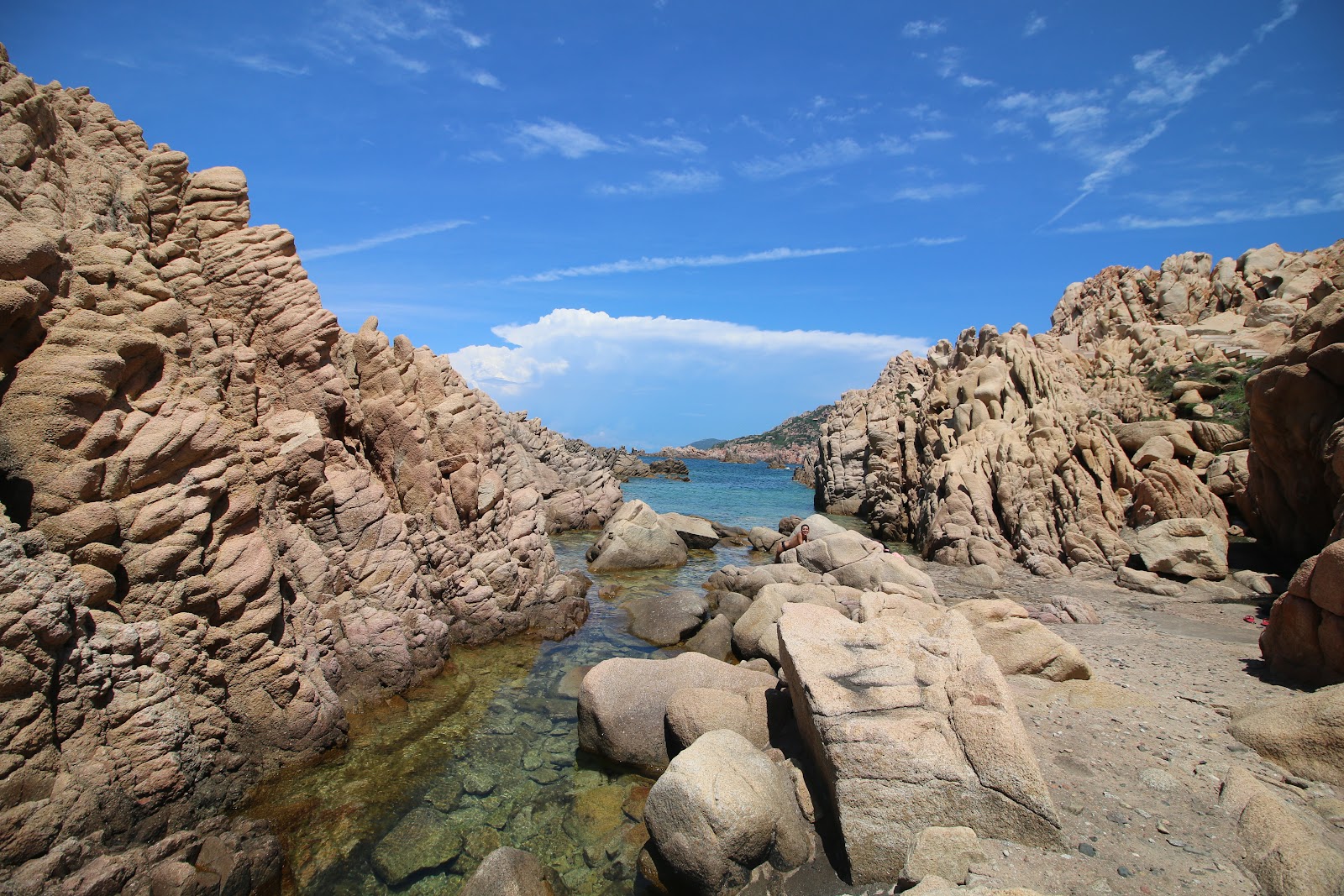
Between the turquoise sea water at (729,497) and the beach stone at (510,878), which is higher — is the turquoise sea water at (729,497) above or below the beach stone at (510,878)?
below

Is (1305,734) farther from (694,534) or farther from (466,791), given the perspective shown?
(694,534)

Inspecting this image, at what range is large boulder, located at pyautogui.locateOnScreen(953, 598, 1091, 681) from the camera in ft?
32.7

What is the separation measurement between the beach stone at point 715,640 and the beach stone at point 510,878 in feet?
26.6

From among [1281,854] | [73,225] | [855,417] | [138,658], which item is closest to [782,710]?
[1281,854]

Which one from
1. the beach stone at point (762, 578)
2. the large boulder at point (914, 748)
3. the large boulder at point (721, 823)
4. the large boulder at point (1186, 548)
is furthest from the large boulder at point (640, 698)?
the large boulder at point (1186, 548)

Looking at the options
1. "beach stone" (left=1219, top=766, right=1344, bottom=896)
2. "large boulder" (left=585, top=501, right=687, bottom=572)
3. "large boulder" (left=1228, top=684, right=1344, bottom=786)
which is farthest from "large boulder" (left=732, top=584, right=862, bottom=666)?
"large boulder" (left=585, top=501, right=687, bottom=572)

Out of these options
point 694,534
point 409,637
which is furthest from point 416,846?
point 694,534

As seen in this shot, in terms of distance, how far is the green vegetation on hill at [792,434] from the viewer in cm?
16275

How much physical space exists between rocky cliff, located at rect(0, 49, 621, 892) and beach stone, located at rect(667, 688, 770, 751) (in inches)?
204

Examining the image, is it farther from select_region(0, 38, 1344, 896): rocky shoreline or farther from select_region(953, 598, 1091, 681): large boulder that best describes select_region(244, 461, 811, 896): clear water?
select_region(953, 598, 1091, 681): large boulder

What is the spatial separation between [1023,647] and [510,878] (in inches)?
329

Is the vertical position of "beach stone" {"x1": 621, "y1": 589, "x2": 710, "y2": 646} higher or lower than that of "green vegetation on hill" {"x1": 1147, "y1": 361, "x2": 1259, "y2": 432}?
lower

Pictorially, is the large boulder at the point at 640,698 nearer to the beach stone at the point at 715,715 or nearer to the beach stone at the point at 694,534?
the beach stone at the point at 715,715

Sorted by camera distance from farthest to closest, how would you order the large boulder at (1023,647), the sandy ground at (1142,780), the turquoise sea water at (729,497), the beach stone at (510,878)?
the turquoise sea water at (729,497) → the large boulder at (1023,647) → the beach stone at (510,878) → the sandy ground at (1142,780)
